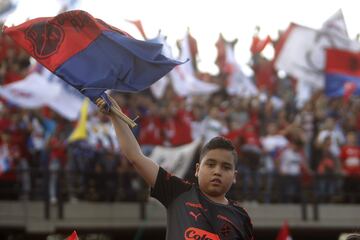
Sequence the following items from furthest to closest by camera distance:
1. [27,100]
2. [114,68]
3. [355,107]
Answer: [355,107] → [27,100] → [114,68]

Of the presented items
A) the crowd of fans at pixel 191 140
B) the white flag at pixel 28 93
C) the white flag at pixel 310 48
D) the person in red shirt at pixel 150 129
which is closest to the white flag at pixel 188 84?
the crowd of fans at pixel 191 140

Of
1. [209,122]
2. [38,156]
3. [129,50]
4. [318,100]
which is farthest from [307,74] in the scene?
[129,50]

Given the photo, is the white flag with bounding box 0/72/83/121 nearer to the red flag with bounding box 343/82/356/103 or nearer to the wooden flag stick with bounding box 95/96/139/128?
the red flag with bounding box 343/82/356/103

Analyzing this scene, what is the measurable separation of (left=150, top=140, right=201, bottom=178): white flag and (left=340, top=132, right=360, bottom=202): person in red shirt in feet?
9.85

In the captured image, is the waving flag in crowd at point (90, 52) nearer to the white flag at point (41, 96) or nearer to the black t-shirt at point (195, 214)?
the black t-shirt at point (195, 214)

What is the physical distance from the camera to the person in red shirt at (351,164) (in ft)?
62.1

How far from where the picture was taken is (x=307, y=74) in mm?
20688

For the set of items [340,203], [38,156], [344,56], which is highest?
[344,56]

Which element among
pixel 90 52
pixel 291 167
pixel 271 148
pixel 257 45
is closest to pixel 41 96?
pixel 271 148

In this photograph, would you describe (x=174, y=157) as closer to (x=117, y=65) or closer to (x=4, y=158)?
(x=4, y=158)

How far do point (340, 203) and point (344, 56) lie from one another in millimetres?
2953

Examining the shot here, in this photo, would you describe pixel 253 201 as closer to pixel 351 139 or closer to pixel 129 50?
pixel 351 139

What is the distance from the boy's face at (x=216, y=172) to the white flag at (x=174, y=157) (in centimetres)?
1140

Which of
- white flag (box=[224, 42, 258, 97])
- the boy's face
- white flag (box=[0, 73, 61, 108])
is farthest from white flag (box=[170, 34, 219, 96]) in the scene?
the boy's face
